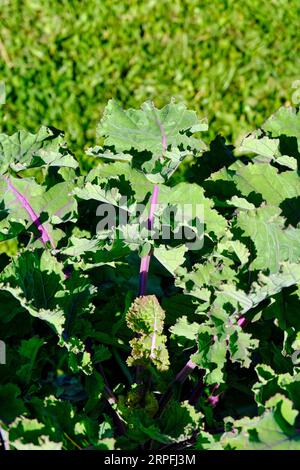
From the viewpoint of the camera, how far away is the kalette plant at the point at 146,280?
6.88 ft

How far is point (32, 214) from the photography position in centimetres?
244

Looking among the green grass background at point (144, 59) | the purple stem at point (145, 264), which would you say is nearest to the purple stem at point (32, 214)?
the purple stem at point (145, 264)

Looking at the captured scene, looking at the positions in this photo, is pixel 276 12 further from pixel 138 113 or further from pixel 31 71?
pixel 138 113

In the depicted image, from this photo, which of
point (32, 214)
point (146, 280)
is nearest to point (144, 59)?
point (32, 214)

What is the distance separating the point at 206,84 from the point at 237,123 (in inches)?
11.1

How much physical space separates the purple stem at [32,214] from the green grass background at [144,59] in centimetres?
140

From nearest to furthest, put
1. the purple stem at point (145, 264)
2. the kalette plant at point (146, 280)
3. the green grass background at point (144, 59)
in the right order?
the kalette plant at point (146, 280) < the purple stem at point (145, 264) < the green grass background at point (144, 59)

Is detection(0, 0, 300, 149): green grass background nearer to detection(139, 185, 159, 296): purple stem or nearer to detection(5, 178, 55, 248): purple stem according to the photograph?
detection(5, 178, 55, 248): purple stem

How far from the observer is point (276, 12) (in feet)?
13.8

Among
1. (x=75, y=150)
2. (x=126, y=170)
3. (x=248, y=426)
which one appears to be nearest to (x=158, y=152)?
(x=126, y=170)

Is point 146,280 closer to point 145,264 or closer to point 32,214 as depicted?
point 145,264

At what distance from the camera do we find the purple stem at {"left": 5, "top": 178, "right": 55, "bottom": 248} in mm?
2428

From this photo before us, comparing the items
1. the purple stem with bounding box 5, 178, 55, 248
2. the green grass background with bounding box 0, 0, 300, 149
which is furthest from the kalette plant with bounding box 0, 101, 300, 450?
the green grass background with bounding box 0, 0, 300, 149

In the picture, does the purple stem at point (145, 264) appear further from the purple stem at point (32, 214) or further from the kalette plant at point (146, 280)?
the purple stem at point (32, 214)
